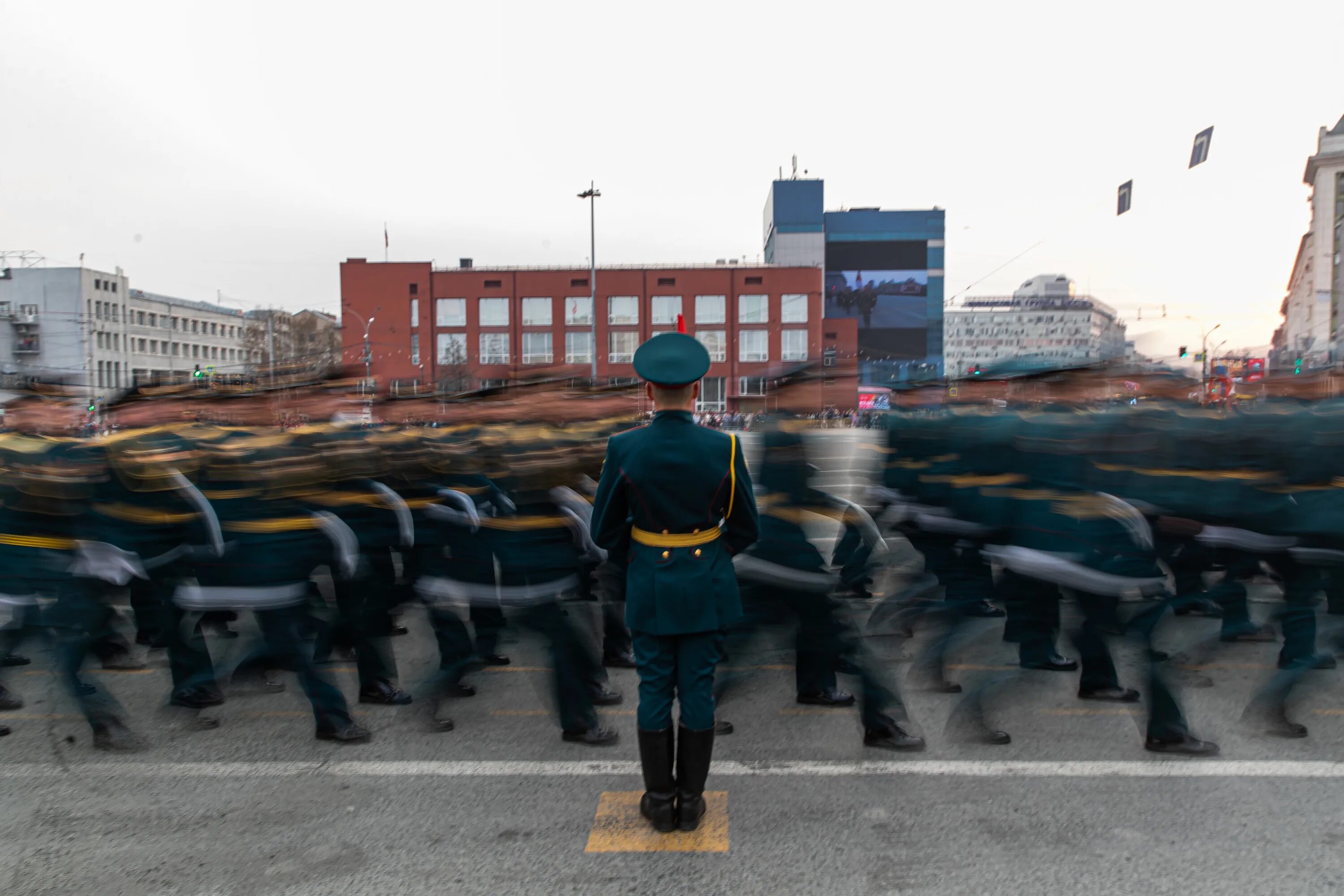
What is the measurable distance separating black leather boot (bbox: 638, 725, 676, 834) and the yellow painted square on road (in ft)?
0.20

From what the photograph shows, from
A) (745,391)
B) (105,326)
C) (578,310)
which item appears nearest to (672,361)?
(745,391)

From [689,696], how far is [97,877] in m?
2.15

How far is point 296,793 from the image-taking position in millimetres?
4039

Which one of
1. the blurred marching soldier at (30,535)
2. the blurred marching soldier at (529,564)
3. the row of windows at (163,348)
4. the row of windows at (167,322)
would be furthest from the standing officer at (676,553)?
the row of windows at (163,348)

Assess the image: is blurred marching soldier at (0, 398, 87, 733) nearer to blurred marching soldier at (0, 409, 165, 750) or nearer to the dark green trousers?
blurred marching soldier at (0, 409, 165, 750)

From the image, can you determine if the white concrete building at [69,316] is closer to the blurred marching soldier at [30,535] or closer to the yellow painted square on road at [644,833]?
the blurred marching soldier at [30,535]

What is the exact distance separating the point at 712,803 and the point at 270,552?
7.72 ft

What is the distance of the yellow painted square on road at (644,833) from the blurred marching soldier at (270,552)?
1.49 metres

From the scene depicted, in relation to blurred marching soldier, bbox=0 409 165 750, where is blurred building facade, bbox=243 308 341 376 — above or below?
above

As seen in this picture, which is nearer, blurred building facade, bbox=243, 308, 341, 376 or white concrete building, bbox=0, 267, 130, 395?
blurred building facade, bbox=243, 308, 341, 376

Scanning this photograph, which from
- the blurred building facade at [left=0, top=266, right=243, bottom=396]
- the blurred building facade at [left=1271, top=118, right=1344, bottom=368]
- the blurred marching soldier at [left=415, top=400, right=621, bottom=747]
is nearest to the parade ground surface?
the blurred marching soldier at [left=415, top=400, right=621, bottom=747]

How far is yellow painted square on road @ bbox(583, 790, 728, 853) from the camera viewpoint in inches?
138

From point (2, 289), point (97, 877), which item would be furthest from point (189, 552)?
point (2, 289)

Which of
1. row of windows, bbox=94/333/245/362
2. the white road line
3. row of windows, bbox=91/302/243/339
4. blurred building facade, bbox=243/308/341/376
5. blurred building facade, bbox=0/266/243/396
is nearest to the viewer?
the white road line
